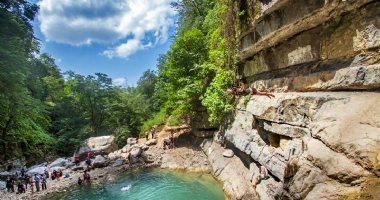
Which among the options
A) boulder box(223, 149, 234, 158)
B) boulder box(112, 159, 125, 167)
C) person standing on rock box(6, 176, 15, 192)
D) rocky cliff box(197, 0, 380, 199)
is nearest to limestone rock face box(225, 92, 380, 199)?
rocky cliff box(197, 0, 380, 199)

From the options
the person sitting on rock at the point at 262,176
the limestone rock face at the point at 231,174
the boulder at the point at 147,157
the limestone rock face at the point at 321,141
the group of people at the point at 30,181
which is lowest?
the group of people at the point at 30,181

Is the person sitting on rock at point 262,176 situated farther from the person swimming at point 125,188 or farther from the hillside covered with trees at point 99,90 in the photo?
the person swimming at point 125,188

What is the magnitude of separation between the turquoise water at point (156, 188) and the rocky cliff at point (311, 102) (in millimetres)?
1263

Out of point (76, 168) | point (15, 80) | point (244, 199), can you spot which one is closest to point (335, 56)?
point (244, 199)

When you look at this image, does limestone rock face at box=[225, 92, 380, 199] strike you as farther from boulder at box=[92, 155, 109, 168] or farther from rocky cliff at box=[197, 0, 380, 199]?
boulder at box=[92, 155, 109, 168]

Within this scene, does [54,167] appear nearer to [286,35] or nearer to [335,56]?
[286,35]

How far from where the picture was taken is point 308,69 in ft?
34.1

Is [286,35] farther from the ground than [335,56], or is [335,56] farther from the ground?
[286,35]

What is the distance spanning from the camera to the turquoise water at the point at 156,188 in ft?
48.6

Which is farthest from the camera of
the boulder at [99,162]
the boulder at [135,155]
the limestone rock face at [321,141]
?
the boulder at [99,162]

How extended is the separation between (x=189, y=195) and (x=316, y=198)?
379 inches

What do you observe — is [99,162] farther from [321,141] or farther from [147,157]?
[321,141]

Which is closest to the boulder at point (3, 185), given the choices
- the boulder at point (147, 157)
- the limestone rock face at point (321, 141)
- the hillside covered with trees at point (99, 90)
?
the hillside covered with trees at point (99, 90)

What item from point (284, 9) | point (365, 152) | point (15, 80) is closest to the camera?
point (365, 152)
